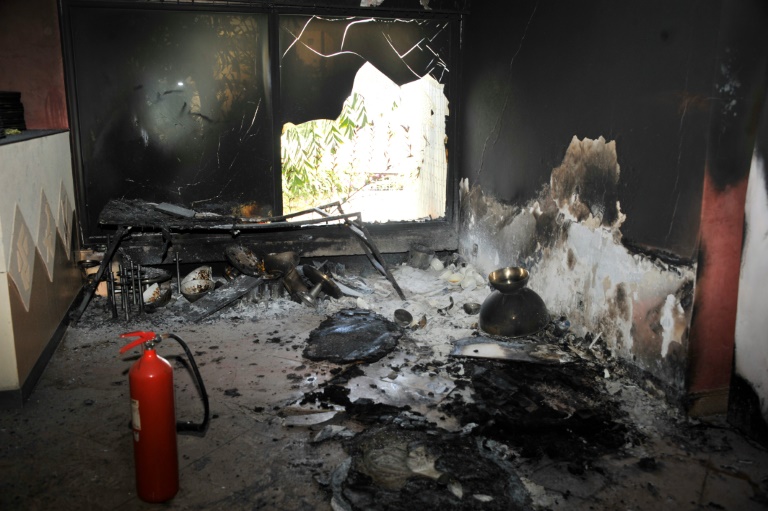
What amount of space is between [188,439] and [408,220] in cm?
404

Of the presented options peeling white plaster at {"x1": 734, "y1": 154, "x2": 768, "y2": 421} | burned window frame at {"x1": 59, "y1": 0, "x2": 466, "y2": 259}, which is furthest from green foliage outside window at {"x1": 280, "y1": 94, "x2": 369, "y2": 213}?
peeling white plaster at {"x1": 734, "y1": 154, "x2": 768, "y2": 421}

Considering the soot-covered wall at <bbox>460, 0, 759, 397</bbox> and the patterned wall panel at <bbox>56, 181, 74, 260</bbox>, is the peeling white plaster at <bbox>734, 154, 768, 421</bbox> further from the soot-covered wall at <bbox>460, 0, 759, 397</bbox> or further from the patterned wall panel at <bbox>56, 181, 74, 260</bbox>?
the patterned wall panel at <bbox>56, 181, 74, 260</bbox>

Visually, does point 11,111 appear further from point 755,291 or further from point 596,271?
point 755,291

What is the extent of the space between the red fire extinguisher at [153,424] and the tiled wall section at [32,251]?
1493 mm

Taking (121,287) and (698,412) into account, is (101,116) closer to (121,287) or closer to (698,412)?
(121,287)

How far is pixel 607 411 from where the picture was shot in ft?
12.2

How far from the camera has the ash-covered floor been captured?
2953mm

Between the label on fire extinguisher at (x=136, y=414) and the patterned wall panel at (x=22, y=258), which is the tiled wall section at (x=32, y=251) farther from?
the label on fire extinguisher at (x=136, y=414)

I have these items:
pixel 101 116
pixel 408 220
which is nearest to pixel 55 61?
pixel 101 116

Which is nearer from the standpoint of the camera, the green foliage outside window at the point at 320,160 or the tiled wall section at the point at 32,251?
Answer: the tiled wall section at the point at 32,251

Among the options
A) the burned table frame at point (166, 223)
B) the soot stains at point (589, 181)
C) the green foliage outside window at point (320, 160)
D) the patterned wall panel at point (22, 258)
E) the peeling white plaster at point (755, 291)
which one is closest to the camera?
the peeling white plaster at point (755, 291)

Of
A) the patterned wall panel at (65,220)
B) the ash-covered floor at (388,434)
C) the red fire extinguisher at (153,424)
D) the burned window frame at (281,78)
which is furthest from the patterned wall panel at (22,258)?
the burned window frame at (281,78)

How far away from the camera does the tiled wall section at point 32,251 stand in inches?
148

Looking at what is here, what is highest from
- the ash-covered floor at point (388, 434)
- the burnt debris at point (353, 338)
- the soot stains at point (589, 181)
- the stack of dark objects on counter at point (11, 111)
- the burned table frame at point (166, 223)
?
the stack of dark objects on counter at point (11, 111)
